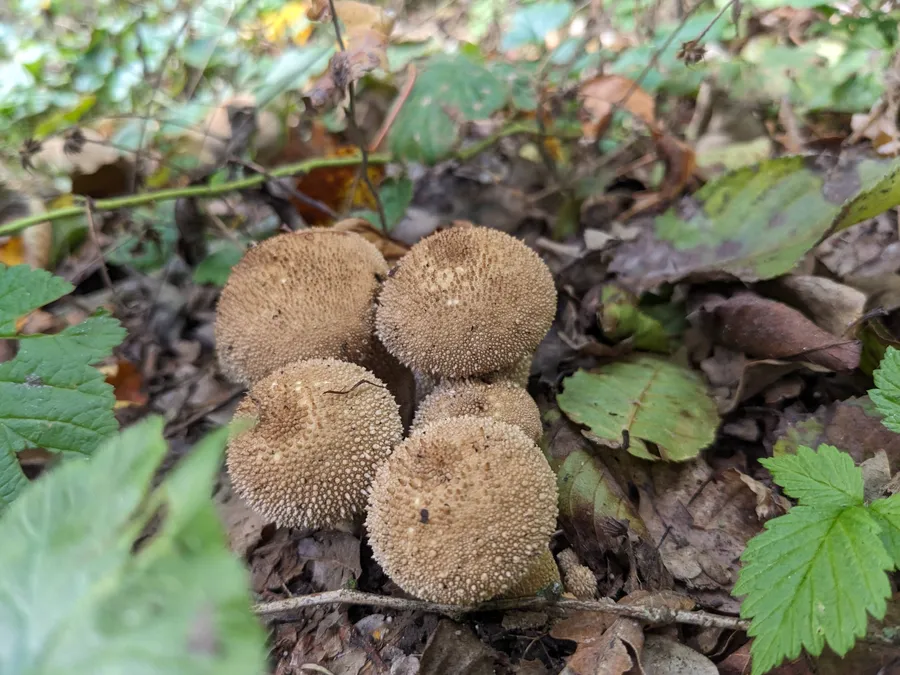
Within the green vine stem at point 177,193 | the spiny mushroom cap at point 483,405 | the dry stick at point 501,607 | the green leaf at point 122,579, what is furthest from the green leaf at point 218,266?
the green leaf at point 122,579

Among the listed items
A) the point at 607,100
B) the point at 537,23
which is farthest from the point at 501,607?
the point at 537,23

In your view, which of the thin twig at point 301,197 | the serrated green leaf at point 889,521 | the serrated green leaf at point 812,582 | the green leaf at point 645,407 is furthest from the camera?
the thin twig at point 301,197

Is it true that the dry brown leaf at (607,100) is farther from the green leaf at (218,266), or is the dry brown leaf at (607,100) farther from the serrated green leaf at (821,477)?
the serrated green leaf at (821,477)

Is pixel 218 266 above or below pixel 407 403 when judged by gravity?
above

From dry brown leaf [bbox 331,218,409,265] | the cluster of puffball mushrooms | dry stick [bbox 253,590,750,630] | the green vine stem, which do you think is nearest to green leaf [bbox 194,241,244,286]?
the green vine stem

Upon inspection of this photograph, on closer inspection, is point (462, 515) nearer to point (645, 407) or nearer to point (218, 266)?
point (645, 407)

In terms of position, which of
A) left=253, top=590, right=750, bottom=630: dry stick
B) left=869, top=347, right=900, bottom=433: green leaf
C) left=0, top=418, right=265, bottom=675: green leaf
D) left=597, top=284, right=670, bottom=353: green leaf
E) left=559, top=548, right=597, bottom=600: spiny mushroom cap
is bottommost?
left=559, top=548, right=597, bottom=600: spiny mushroom cap

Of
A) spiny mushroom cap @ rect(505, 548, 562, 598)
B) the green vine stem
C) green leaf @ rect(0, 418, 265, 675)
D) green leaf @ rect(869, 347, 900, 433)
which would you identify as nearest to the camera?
green leaf @ rect(0, 418, 265, 675)

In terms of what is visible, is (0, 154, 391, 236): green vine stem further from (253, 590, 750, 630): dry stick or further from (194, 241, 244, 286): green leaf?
(253, 590, 750, 630): dry stick
